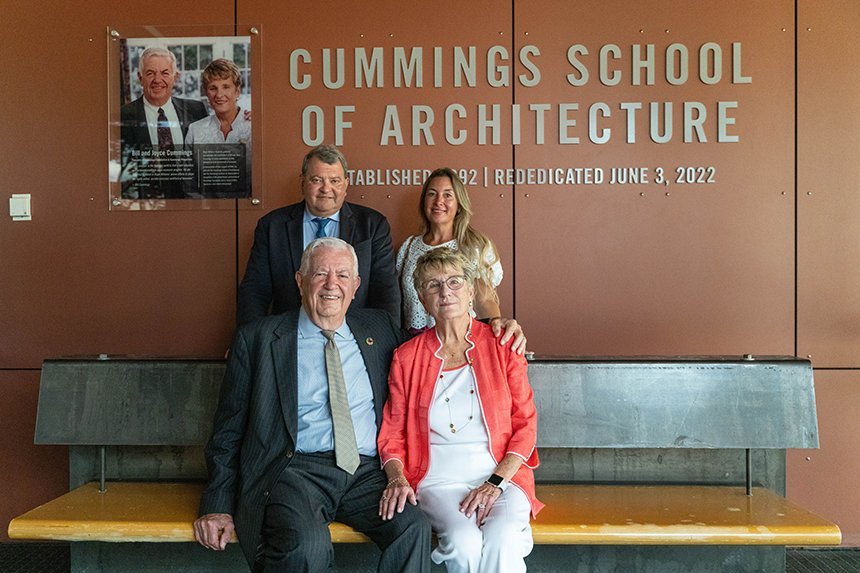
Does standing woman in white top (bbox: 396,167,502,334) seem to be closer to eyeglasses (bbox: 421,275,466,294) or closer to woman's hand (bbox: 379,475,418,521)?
eyeglasses (bbox: 421,275,466,294)

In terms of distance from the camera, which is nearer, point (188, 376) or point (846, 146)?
point (188, 376)

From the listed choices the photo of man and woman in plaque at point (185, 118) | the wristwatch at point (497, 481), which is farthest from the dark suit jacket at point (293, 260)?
the wristwatch at point (497, 481)

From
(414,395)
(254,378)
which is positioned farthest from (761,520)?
(254,378)

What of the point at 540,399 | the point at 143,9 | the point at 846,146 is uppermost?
the point at 143,9

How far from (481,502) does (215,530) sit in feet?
2.98

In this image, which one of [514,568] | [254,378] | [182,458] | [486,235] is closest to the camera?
[514,568]

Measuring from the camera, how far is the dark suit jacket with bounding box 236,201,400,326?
3629 millimetres

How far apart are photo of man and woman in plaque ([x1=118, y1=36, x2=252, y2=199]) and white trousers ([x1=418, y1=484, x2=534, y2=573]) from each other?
7.33 feet

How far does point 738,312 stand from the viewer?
4.12 metres

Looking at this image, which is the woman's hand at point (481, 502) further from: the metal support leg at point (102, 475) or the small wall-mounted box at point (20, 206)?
the small wall-mounted box at point (20, 206)

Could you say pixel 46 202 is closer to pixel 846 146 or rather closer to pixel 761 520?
pixel 761 520

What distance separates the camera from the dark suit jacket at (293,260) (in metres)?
3.63

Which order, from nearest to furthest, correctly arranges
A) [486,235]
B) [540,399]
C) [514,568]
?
[514,568] < [540,399] < [486,235]

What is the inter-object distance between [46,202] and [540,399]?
2904 mm
